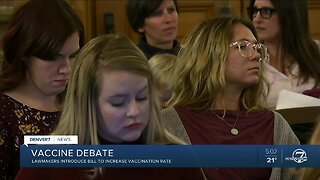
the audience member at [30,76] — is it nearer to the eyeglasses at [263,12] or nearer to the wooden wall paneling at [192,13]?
the wooden wall paneling at [192,13]

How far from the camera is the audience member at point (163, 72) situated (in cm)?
121

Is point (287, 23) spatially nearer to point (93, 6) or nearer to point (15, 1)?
point (93, 6)

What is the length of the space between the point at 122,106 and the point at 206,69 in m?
0.24

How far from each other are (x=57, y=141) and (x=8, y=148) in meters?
0.12

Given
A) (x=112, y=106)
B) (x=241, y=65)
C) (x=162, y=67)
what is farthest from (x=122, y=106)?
(x=241, y=65)

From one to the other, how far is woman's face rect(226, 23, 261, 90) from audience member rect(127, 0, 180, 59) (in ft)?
0.35

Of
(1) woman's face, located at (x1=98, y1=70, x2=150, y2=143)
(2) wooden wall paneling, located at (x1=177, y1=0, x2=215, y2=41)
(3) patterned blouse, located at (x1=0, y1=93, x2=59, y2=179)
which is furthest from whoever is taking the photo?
(2) wooden wall paneling, located at (x1=177, y1=0, x2=215, y2=41)

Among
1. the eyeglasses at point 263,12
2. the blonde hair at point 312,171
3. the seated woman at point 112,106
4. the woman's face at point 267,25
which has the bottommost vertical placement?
the blonde hair at point 312,171

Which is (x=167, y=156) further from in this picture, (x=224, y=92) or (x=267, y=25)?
(x=267, y=25)

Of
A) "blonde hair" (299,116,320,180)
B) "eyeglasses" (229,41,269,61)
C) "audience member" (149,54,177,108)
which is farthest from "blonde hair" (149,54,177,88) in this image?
"blonde hair" (299,116,320,180)

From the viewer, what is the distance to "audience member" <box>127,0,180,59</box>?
1.35 metres

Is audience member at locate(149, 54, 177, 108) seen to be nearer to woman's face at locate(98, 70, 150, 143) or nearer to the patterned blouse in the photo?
woman's face at locate(98, 70, 150, 143)

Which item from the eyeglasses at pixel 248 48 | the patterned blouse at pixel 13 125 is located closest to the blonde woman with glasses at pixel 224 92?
the eyeglasses at pixel 248 48

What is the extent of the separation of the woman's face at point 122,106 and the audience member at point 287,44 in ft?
0.98
